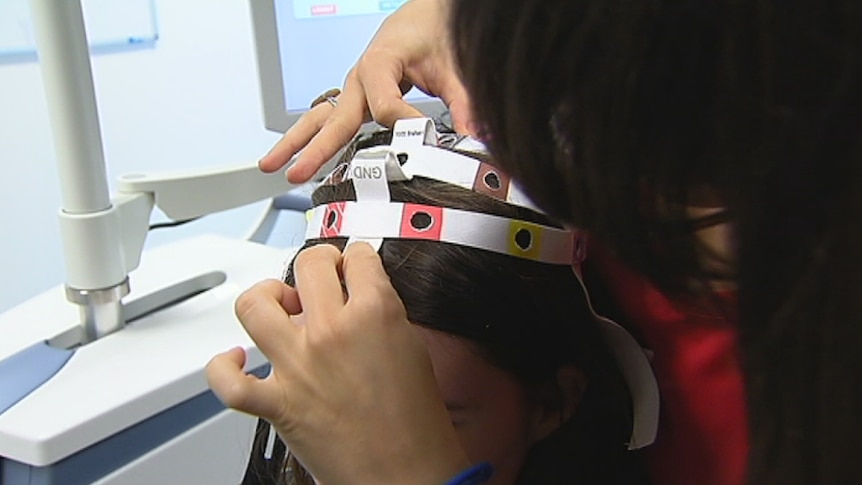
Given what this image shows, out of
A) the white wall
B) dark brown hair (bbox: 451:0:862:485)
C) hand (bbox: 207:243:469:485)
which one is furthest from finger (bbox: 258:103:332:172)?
the white wall

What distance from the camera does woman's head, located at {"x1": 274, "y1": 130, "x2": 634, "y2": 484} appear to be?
0.56m

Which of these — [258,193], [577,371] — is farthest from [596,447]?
[258,193]

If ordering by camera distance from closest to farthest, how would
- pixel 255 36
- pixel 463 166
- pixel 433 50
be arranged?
1. pixel 463 166
2. pixel 433 50
3. pixel 255 36

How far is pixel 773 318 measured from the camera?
283mm

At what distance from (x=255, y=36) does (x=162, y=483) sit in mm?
453


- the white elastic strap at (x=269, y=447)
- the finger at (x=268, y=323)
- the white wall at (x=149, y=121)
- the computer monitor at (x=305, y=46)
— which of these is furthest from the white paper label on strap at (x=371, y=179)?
the white wall at (x=149, y=121)

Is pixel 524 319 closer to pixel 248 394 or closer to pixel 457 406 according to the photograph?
pixel 457 406

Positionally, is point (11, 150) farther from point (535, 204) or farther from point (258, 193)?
point (535, 204)

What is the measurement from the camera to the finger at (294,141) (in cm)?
64

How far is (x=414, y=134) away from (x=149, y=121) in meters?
0.99

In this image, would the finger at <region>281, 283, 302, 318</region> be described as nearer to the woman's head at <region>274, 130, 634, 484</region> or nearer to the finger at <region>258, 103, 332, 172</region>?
the woman's head at <region>274, 130, 634, 484</region>

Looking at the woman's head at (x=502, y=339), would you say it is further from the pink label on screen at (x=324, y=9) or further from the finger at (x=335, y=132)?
the pink label on screen at (x=324, y=9)

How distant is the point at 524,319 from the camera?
588 mm

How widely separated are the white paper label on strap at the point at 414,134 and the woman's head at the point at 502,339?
0.03m
